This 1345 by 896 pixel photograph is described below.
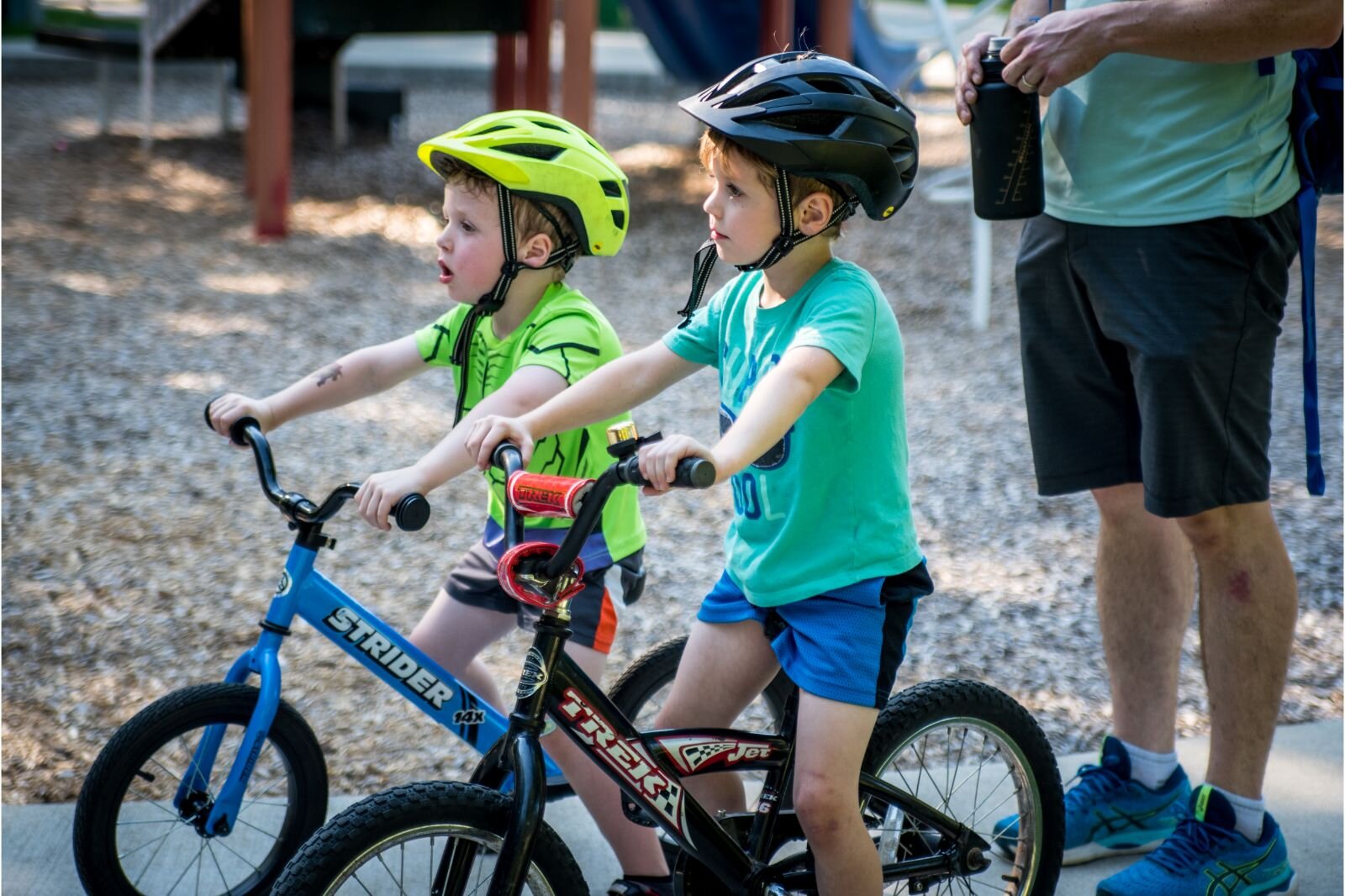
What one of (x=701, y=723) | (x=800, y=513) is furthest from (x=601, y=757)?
(x=800, y=513)

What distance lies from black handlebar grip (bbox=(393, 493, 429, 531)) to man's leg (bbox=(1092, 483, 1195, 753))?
5.25 ft

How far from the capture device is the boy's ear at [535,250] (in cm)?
266

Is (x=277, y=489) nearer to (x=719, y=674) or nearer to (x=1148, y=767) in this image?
(x=719, y=674)

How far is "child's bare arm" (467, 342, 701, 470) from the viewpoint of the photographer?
2.31 m

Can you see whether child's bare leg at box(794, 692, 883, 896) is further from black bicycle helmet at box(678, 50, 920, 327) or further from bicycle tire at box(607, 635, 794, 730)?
black bicycle helmet at box(678, 50, 920, 327)

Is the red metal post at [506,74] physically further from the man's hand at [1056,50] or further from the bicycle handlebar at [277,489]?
the bicycle handlebar at [277,489]

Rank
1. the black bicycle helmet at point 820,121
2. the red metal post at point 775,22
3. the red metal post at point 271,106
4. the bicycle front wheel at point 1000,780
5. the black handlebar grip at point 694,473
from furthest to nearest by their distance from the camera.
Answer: the red metal post at point 775,22 < the red metal post at point 271,106 < the bicycle front wheel at point 1000,780 < the black bicycle helmet at point 820,121 < the black handlebar grip at point 694,473

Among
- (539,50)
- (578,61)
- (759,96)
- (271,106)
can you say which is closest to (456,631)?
(759,96)

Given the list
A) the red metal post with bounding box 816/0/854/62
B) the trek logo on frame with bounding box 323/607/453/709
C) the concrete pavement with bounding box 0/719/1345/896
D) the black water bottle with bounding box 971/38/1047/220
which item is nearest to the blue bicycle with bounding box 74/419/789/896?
the trek logo on frame with bounding box 323/607/453/709

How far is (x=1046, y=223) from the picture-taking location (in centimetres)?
296

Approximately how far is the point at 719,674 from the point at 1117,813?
1.16 meters

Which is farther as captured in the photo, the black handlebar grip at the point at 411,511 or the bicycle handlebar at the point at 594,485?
the black handlebar grip at the point at 411,511

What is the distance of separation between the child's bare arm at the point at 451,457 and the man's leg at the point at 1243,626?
1.31 metres

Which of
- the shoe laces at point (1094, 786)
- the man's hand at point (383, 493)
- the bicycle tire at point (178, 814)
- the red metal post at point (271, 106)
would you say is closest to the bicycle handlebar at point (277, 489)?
the man's hand at point (383, 493)
